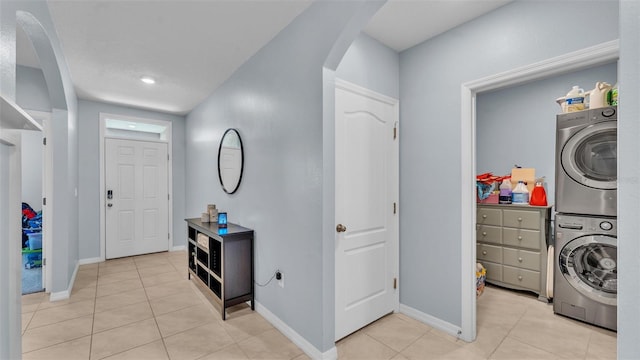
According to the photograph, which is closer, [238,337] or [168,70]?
[238,337]

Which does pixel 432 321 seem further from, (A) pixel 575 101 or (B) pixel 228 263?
(A) pixel 575 101

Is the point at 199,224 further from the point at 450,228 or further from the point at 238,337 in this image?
the point at 450,228

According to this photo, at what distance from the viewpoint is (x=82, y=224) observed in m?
4.18

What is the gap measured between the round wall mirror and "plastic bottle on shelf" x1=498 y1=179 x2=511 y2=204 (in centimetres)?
303

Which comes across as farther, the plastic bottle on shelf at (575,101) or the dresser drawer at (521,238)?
the dresser drawer at (521,238)

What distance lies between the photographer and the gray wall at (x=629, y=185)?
56 centimetres

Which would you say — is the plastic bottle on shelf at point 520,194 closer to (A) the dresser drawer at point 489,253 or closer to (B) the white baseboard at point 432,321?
(A) the dresser drawer at point 489,253

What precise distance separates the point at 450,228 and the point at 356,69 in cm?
150

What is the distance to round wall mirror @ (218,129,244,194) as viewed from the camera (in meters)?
2.97

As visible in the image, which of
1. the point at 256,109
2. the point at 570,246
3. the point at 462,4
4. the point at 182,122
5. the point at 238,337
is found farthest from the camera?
the point at 182,122

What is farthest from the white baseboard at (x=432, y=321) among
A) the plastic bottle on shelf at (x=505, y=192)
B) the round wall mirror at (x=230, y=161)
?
the round wall mirror at (x=230, y=161)

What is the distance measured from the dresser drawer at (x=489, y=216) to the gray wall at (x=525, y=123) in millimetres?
639

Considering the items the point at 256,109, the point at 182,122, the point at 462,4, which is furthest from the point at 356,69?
the point at 182,122

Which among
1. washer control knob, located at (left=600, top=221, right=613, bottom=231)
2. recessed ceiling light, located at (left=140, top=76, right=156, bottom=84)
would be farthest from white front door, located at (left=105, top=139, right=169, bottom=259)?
washer control knob, located at (left=600, top=221, right=613, bottom=231)
